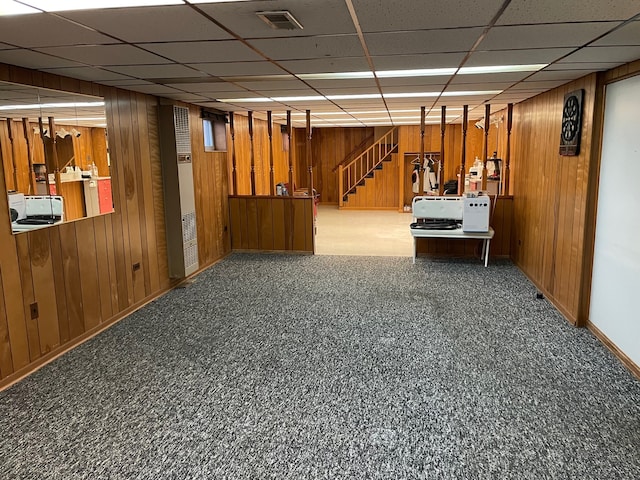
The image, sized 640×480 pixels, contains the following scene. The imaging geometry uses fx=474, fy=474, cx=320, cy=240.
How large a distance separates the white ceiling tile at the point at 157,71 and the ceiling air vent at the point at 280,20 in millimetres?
1322

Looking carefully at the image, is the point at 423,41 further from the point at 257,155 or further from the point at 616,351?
the point at 257,155

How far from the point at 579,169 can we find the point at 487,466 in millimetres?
2957

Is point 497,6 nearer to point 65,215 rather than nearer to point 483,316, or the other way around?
point 483,316

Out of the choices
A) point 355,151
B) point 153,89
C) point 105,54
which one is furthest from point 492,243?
point 355,151

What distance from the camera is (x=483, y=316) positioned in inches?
173

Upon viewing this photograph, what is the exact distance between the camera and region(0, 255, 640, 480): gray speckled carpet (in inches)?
92.4

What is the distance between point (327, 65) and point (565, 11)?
1.69 meters

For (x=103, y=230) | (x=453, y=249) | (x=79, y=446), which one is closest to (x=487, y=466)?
(x=79, y=446)

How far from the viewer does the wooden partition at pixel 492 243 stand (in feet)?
21.9

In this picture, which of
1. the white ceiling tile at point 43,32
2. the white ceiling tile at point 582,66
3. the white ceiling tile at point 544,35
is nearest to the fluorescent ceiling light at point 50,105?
the white ceiling tile at point 43,32

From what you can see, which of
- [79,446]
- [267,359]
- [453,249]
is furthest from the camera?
[453,249]

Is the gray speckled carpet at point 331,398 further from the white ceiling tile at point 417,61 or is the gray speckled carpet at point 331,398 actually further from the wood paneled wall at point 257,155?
the wood paneled wall at point 257,155

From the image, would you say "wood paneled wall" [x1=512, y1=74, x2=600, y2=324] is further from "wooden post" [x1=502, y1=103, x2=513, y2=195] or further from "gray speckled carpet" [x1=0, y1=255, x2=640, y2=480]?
"gray speckled carpet" [x1=0, y1=255, x2=640, y2=480]

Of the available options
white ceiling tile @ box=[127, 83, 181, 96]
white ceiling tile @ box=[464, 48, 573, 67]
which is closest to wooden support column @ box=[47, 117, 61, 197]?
white ceiling tile @ box=[127, 83, 181, 96]
